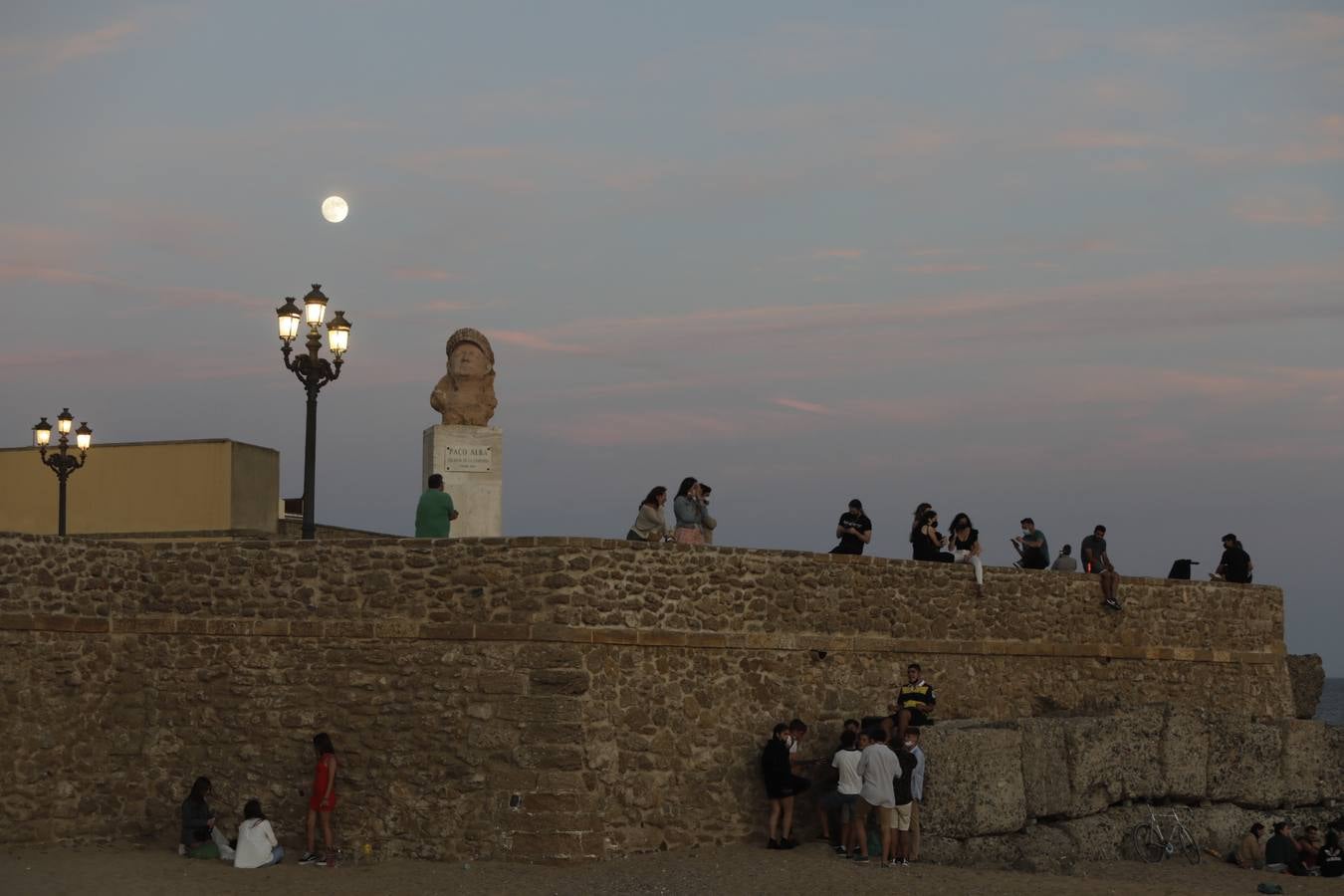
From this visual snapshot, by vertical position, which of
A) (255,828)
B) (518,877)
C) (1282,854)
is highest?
(255,828)

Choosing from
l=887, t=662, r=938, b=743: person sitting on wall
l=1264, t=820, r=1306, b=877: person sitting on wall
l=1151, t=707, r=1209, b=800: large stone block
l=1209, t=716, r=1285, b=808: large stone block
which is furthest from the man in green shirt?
l=1264, t=820, r=1306, b=877: person sitting on wall

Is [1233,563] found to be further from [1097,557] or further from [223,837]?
[223,837]

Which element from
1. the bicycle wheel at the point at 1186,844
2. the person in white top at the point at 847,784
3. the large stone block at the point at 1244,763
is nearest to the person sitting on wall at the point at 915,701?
the person in white top at the point at 847,784

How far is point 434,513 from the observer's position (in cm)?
1802

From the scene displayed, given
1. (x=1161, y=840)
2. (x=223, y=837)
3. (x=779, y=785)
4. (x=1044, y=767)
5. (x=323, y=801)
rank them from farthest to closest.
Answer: (x=1161, y=840), (x=1044, y=767), (x=779, y=785), (x=223, y=837), (x=323, y=801)

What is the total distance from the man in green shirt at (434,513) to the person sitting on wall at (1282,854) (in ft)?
33.1

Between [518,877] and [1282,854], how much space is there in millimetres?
9476

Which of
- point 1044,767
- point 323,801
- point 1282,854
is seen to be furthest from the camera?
point 1282,854

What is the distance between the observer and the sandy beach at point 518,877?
51.6 feet

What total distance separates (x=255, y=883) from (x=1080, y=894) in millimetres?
7224

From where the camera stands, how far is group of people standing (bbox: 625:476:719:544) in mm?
18328

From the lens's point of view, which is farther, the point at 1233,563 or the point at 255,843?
the point at 1233,563

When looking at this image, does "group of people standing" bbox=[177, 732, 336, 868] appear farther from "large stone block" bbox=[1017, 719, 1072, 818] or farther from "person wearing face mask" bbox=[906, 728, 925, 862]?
"large stone block" bbox=[1017, 719, 1072, 818]

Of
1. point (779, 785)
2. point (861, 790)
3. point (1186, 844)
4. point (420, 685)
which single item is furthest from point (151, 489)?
point (1186, 844)
